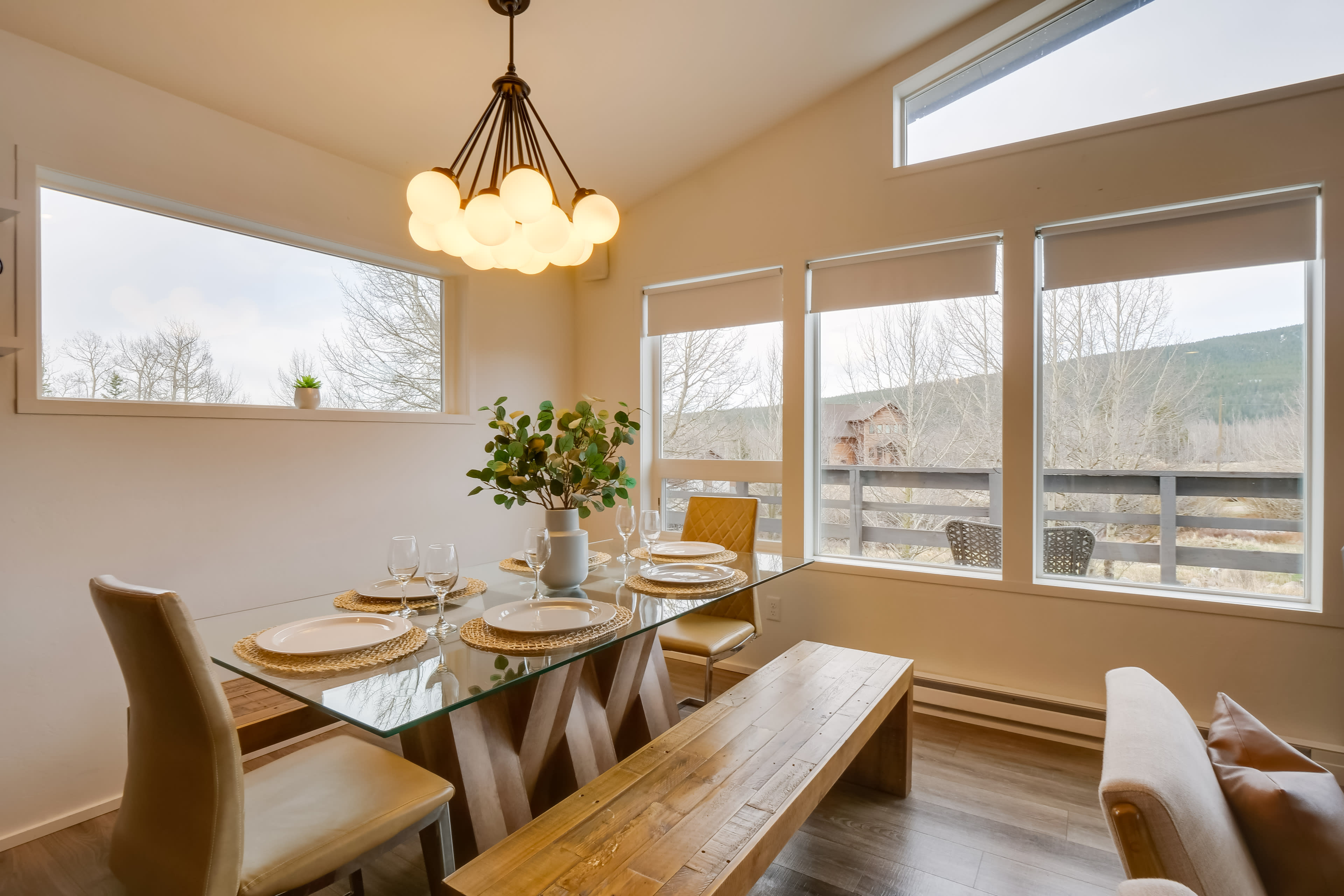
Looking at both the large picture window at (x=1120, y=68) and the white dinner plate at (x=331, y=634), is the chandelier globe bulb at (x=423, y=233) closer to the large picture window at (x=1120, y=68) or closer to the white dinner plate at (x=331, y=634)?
the white dinner plate at (x=331, y=634)

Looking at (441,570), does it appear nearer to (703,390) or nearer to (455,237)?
(455,237)

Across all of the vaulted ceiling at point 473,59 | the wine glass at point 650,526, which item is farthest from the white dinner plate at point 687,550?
the vaulted ceiling at point 473,59

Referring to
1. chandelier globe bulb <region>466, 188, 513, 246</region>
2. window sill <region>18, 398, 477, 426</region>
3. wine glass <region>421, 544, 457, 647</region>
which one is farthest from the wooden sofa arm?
window sill <region>18, 398, 477, 426</region>

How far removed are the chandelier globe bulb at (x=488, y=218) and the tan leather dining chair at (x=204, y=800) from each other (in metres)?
1.08

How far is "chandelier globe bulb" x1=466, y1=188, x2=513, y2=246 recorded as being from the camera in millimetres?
1686

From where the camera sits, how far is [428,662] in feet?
4.44

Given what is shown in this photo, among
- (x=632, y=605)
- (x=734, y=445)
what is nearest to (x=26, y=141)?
(x=632, y=605)

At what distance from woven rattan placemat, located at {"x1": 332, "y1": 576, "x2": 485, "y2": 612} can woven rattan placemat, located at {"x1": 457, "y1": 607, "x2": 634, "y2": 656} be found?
21cm

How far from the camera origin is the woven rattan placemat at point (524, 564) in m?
2.23

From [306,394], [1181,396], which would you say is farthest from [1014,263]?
[306,394]

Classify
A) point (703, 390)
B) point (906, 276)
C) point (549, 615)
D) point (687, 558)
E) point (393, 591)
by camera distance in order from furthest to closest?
point (703, 390) < point (906, 276) < point (687, 558) < point (393, 591) < point (549, 615)

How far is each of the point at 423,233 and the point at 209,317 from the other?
1220 mm

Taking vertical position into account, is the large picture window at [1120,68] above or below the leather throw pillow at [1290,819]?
above

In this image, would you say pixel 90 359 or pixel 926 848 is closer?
pixel 926 848
